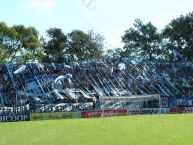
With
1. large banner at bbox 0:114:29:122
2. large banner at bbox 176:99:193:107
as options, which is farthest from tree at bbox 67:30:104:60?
large banner at bbox 0:114:29:122

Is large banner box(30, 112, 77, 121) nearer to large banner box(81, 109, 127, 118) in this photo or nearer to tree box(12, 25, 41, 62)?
large banner box(81, 109, 127, 118)

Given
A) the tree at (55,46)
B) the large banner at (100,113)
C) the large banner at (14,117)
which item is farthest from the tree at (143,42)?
the large banner at (14,117)

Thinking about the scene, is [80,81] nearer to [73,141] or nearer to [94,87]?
[94,87]

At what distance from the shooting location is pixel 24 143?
1680cm

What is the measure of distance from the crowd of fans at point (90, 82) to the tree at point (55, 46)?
17.4 meters

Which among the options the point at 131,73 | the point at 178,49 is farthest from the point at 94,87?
the point at 178,49

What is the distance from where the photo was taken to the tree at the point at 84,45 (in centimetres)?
7838

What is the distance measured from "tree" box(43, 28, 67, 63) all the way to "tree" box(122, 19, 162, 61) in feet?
36.4

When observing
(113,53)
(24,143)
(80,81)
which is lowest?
(24,143)

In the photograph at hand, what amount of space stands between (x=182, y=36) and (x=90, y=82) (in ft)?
75.4

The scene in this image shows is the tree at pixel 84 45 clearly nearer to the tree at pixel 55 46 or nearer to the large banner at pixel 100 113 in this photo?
the tree at pixel 55 46

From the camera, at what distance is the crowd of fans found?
Answer: 51.2m

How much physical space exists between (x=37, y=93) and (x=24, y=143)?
35.6m

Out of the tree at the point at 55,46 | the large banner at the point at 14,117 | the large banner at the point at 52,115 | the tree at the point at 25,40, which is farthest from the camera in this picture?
the tree at the point at 55,46
